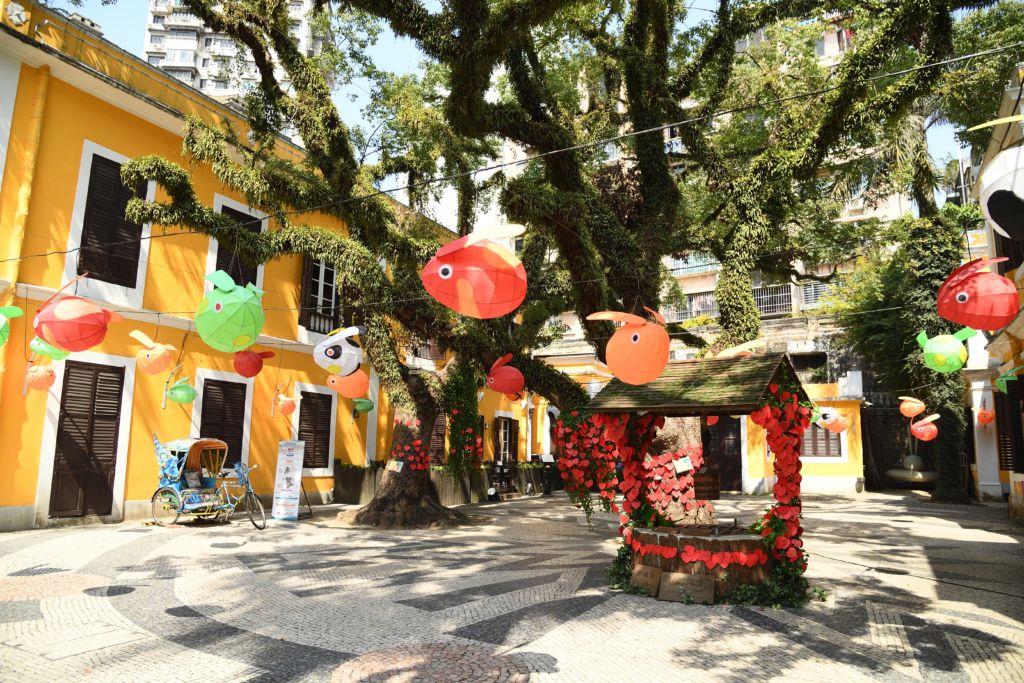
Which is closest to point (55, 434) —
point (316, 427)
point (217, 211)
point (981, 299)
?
point (217, 211)

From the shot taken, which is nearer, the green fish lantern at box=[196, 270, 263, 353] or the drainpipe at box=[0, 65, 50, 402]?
the green fish lantern at box=[196, 270, 263, 353]

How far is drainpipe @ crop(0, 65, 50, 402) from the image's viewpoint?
1032 cm

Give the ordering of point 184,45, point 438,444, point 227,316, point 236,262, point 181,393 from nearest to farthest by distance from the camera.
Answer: point 227,316
point 181,393
point 236,262
point 438,444
point 184,45

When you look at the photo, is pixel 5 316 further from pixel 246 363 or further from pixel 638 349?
pixel 638 349

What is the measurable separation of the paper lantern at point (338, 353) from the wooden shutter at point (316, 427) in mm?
5804

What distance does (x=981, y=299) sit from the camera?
6.69 metres

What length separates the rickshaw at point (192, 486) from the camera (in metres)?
11.2

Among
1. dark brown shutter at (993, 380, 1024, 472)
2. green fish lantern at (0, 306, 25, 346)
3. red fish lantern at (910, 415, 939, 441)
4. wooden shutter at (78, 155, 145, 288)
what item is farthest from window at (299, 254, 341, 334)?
dark brown shutter at (993, 380, 1024, 472)

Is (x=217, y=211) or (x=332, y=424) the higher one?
(x=217, y=211)

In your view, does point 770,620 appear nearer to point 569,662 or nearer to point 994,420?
point 569,662

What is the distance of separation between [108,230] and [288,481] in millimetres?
5803

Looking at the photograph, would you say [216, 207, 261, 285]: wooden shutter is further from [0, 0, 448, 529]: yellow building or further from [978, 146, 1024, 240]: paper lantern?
[978, 146, 1024, 240]: paper lantern

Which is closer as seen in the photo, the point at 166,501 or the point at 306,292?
the point at 166,501

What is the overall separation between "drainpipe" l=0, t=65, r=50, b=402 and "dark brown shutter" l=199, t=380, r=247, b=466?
3737mm
